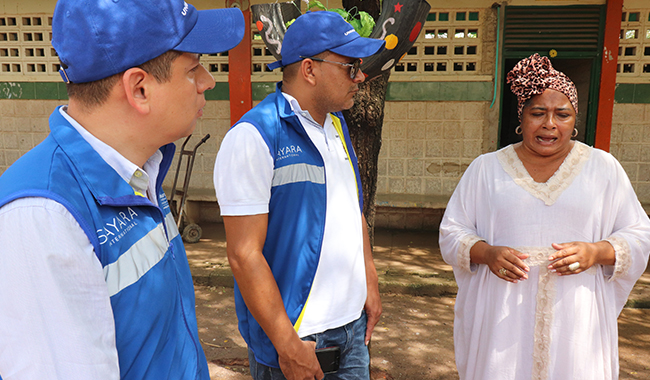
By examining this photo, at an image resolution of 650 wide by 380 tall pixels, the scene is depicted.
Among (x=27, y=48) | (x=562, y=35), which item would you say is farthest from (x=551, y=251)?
(x=27, y=48)

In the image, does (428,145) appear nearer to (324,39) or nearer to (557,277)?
(557,277)

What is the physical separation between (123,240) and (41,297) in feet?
0.67

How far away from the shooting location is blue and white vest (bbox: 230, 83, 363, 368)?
1793 millimetres

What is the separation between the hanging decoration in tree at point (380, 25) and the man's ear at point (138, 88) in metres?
1.36

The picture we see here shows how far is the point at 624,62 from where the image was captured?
6488mm

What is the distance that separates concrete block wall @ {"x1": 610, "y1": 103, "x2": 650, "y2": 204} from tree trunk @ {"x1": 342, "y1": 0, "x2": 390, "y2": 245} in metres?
5.00

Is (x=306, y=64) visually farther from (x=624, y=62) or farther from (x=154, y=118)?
(x=624, y=62)

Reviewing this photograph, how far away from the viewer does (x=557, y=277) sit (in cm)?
216

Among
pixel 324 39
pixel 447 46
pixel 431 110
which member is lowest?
Result: pixel 431 110

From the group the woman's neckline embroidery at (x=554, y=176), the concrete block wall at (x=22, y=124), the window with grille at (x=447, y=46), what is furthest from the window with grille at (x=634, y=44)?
the concrete block wall at (x=22, y=124)

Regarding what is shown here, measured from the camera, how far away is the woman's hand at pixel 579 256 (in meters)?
2.06

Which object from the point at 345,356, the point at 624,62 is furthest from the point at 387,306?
the point at 624,62

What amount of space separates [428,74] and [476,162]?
15.4 feet

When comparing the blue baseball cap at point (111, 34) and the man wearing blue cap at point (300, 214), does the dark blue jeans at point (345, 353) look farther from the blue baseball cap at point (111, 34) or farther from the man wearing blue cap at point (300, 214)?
the blue baseball cap at point (111, 34)
